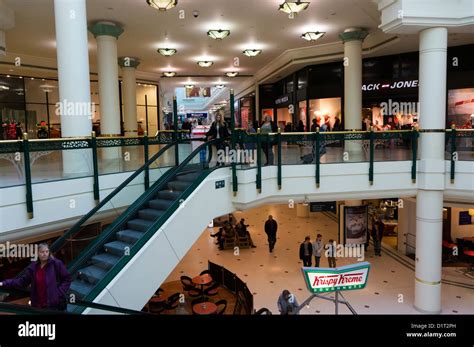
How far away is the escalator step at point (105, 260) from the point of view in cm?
631

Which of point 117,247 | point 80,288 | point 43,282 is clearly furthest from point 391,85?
point 43,282

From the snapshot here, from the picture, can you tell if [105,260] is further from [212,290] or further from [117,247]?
[212,290]

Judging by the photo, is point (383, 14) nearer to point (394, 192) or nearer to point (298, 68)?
point (394, 192)

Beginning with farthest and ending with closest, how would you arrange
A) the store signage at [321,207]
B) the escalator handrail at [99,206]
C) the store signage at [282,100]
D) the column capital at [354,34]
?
the store signage at [282,100] < the column capital at [354,34] < the store signage at [321,207] < the escalator handrail at [99,206]

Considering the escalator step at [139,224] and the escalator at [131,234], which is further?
the escalator step at [139,224]

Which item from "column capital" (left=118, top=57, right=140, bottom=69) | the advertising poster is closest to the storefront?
the advertising poster

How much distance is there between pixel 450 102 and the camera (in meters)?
16.4

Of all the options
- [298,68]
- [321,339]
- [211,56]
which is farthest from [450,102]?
[321,339]

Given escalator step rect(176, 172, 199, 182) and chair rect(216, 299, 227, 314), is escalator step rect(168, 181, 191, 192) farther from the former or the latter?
Answer: chair rect(216, 299, 227, 314)

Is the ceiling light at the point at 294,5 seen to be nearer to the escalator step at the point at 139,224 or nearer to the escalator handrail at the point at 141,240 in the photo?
the escalator handrail at the point at 141,240

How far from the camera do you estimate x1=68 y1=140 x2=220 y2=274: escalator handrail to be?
6468 mm

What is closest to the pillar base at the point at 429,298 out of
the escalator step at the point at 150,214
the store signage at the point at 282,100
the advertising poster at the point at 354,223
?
the advertising poster at the point at 354,223

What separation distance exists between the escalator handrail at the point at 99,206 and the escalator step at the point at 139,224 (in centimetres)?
60

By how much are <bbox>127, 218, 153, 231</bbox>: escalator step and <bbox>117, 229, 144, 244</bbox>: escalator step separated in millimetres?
97
